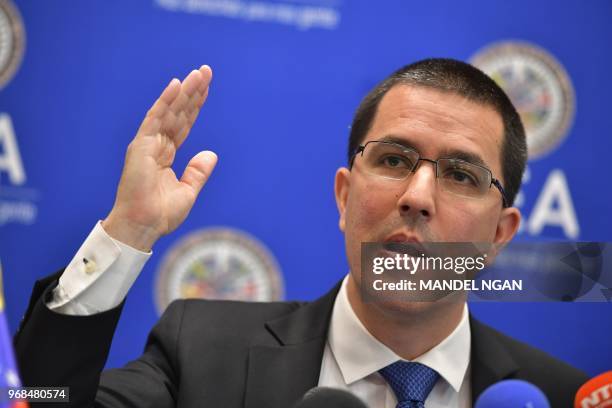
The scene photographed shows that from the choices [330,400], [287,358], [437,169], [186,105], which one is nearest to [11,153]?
[186,105]

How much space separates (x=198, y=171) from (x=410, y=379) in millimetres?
694

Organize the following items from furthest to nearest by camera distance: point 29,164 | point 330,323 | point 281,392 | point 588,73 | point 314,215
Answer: point 588,73
point 314,215
point 29,164
point 330,323
point 281,392

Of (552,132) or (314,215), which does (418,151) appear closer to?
(314,215)

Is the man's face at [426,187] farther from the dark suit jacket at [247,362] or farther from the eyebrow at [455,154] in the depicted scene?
the dark suit jacket at [247,362]

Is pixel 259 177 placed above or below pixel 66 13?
below

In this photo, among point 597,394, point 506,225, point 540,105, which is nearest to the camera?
point 597,394

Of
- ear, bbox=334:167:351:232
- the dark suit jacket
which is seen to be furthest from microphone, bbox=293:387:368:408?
ear, bbox=334:167:351:232

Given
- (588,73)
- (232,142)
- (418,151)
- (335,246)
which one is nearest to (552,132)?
(588,73)

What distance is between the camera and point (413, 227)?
1.87 meters

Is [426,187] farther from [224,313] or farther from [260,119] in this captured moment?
[260,119]

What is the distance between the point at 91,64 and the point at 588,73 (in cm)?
192

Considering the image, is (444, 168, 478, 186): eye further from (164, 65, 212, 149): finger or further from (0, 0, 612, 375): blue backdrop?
(0, 0, 612, 375): blue backdrop

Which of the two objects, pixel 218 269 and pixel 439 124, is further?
pixel 218 269

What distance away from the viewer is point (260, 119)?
3100 millimetres
